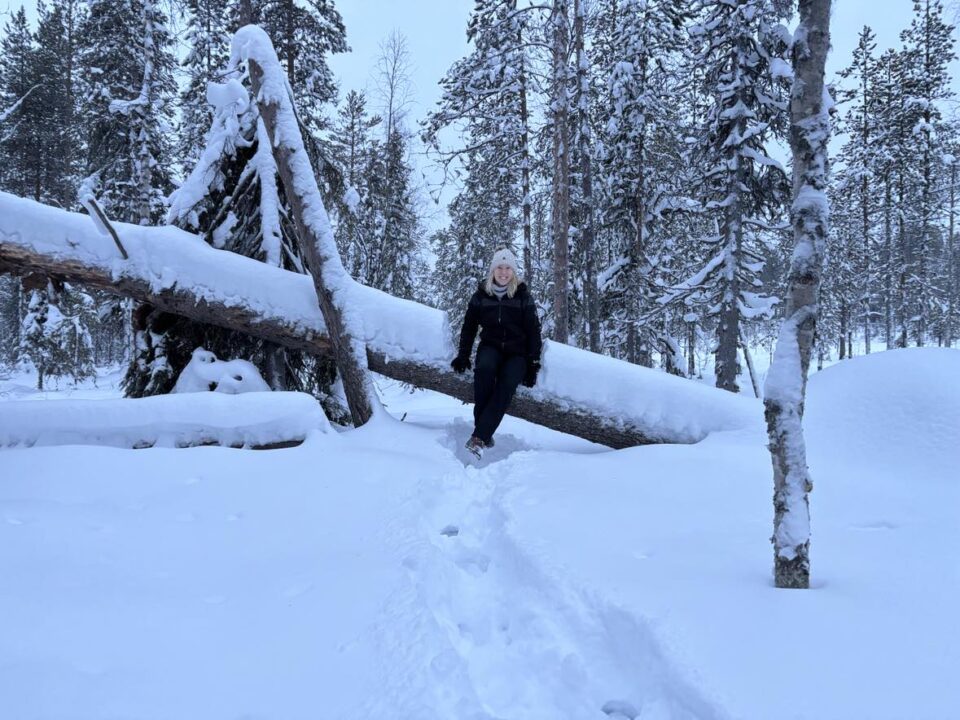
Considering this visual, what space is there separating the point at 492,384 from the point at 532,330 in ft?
2.43

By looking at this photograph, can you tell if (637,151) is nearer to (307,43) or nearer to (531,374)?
(307,43)

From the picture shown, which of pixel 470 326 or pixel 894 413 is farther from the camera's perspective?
pixel 470 326

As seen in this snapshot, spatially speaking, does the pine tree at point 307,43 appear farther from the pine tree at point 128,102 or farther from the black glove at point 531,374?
the black glove at point 531,374

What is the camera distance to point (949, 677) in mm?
1704

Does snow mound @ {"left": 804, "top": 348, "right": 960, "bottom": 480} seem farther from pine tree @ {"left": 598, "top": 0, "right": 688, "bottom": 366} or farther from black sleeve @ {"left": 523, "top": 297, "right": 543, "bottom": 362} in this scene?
pine tree @ {"left": 598, "top": 0, "right": 688, "bottom": 366}

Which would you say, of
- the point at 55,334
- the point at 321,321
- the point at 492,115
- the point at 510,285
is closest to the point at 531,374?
the point at 510,285

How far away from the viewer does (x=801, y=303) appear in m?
2.42

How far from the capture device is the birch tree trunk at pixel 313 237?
5.95 metres

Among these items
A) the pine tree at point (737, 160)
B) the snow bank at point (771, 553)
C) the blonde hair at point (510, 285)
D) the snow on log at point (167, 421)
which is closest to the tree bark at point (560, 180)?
the pine tree at point (737, 160)

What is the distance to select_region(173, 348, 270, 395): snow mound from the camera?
593 cm

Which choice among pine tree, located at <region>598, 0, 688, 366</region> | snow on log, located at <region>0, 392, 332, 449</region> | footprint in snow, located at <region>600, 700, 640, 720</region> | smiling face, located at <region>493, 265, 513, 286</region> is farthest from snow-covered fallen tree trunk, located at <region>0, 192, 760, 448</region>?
pine tree, located at <region>598, 0, 688, 366</region>

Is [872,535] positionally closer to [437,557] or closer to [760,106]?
[437,557]

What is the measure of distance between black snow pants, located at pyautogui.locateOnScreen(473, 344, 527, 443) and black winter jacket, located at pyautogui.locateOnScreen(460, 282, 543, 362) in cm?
10

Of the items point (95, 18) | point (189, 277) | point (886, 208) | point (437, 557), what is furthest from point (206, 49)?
point (886, 208)
